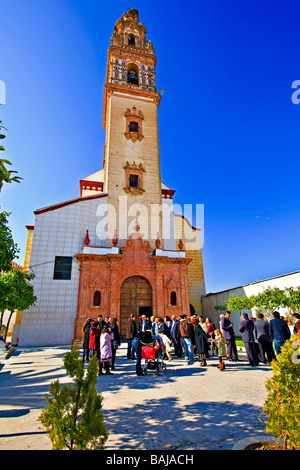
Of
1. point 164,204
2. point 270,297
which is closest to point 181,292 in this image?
point 270,297

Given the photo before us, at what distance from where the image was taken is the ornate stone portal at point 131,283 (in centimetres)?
1858

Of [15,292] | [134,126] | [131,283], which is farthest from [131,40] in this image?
[15,292]

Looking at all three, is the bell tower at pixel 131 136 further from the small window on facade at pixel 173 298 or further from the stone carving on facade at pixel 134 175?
the small window on facade at pixel 173 298

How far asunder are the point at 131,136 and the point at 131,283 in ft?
48.4

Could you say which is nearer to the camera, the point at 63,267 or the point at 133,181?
the point at 63,267

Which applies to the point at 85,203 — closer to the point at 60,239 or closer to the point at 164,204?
the point at 60,239

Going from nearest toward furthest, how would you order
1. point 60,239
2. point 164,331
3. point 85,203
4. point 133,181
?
point 164,331
point 60,239
point 85,203
point 133,181

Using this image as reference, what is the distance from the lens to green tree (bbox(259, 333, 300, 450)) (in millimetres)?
2846

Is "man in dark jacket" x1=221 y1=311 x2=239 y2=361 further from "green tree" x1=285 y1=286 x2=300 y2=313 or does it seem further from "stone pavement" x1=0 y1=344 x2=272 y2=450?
"green tree" x1=285 y1=286 x2=300 y2=313

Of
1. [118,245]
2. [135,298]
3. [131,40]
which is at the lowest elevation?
[135,298]

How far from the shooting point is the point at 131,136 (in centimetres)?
2542

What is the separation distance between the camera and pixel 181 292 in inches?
811

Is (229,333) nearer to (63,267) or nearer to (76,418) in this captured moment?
(76,418)

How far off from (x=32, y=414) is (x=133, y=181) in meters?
21.5
